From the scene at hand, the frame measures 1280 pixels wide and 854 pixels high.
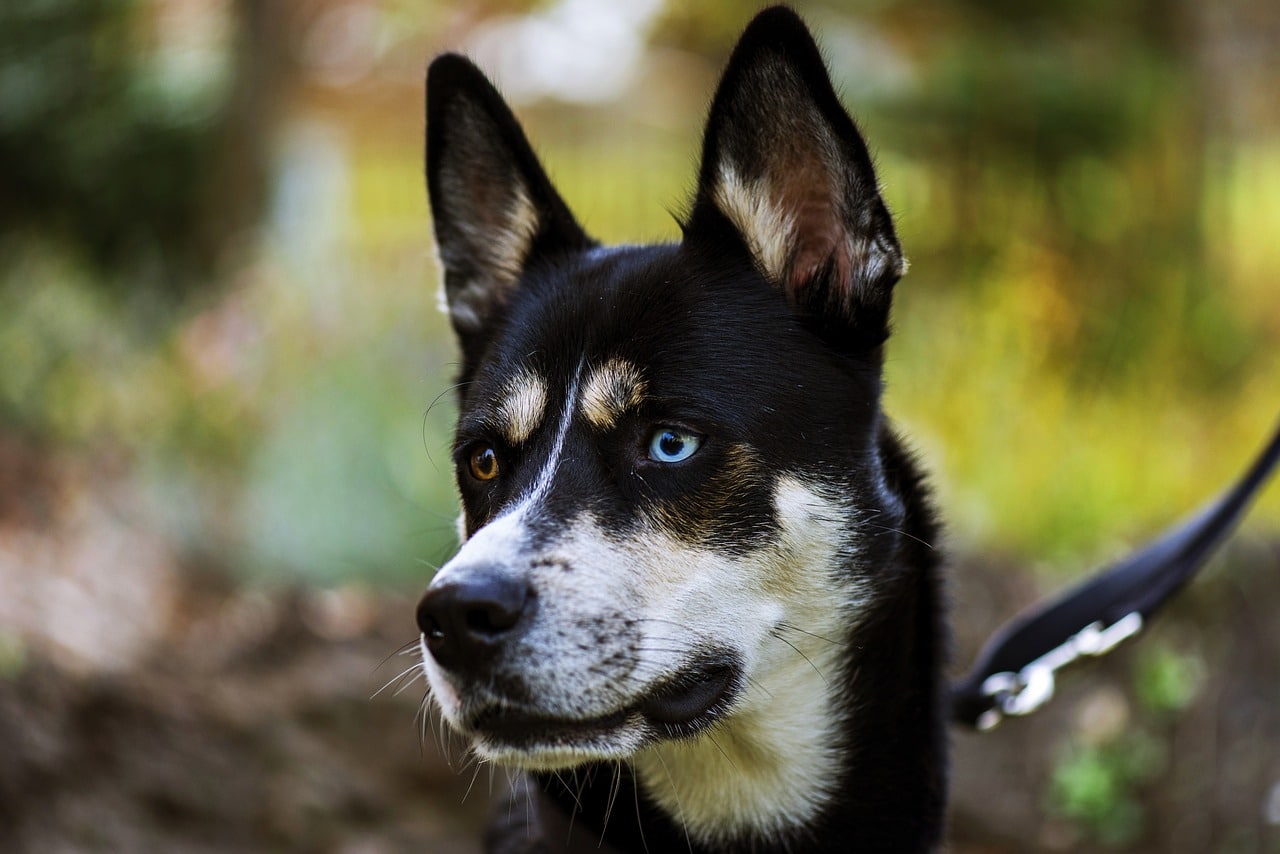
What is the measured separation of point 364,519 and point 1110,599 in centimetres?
433

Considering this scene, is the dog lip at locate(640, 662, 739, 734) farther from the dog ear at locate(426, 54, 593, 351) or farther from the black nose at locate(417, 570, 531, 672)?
the dog ear at locate(426, 54, 593, 351)

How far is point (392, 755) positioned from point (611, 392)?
2.51m

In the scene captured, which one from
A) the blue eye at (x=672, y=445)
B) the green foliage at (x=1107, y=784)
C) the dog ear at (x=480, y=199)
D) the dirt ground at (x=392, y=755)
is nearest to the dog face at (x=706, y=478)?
the blue eye at (x=672, y=445)

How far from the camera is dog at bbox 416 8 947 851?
2.16 m

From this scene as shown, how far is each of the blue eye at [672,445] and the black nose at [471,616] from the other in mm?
423

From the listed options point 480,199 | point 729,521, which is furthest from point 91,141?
point 729,521

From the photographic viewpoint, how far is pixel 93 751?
4156 mm

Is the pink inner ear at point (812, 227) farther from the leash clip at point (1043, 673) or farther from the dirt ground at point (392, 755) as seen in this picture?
the dirt ground at point (392, 755)

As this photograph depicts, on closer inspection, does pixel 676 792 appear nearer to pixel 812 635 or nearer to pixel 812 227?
pixel 812 635

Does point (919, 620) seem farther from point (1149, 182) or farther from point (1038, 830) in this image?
point (1149, 182)

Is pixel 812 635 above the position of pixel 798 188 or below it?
below

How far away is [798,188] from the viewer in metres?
2.54

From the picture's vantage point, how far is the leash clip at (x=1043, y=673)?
284cm

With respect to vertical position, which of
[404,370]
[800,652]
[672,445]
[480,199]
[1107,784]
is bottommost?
[1107,784]
